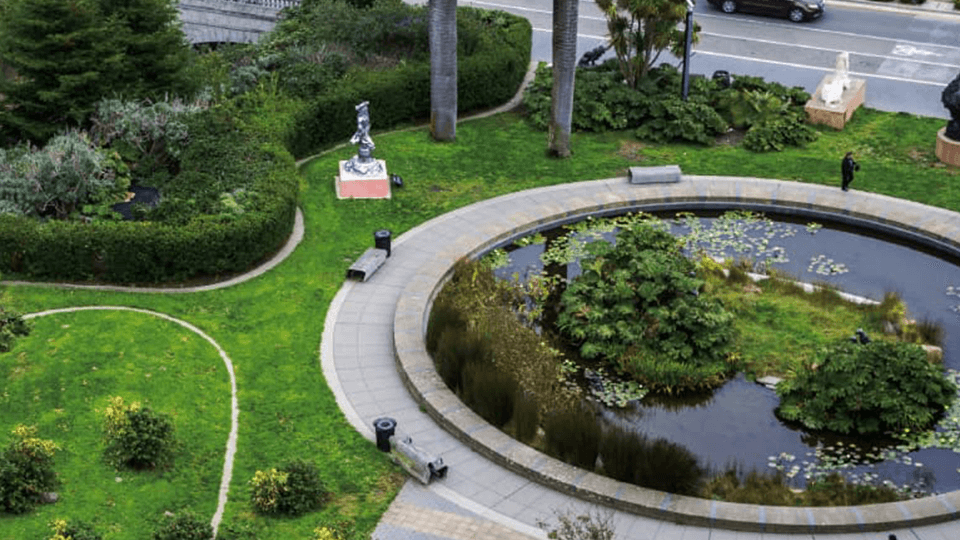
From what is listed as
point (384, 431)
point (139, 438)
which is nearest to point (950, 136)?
point (384, 431)

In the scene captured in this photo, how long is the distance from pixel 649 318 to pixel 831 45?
74.7 feet

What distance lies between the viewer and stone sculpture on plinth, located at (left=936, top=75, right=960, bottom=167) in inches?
1307

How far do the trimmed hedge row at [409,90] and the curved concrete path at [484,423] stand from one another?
5.78 m

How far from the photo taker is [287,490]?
1997 centimetres

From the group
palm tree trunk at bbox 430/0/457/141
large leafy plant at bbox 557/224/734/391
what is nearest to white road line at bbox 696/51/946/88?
palm tree trunk at bbox 430/0/457/141

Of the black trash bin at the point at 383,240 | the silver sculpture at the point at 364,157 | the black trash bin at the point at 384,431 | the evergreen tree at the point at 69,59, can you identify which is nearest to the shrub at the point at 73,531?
the black trash bin at the point at 384,431

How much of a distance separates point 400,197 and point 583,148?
6.20 meters

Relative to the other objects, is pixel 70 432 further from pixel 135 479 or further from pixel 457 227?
pixel 457 227

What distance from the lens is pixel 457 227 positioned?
101 ft

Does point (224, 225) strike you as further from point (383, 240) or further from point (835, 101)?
point (835, 101)

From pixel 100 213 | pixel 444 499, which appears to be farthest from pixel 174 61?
pixel 444 499

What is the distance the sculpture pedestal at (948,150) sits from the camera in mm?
33812

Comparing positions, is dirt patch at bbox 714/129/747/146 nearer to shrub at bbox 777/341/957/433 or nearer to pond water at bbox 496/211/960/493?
pond water at bbox 496/211/960/493

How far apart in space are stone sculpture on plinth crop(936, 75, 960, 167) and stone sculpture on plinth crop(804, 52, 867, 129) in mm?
3084
